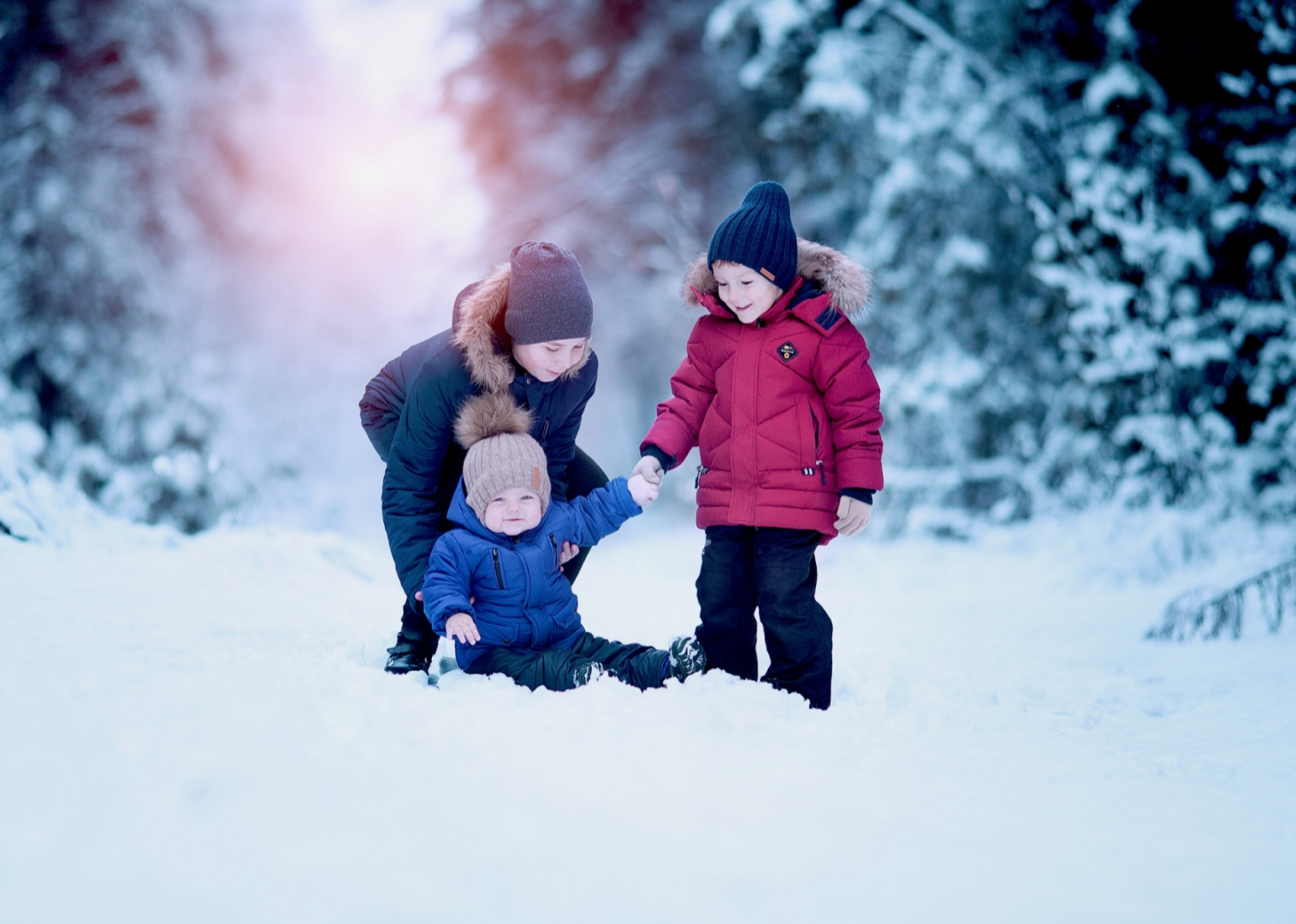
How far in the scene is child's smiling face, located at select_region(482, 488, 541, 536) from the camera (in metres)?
2.91

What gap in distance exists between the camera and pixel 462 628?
8.88 feet

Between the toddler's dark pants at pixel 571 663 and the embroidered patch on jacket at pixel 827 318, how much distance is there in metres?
1.15

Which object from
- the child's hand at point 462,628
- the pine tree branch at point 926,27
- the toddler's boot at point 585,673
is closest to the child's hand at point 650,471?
the toddler's boot at point 585,673

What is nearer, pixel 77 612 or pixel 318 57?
pixel 77 612

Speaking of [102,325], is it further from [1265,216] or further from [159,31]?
[1265,216]

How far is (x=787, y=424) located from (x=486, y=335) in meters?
0.99

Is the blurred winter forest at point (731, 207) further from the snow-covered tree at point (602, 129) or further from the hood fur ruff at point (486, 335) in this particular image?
the hood fur ruff at point (486, 335)

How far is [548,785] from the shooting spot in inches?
74.3

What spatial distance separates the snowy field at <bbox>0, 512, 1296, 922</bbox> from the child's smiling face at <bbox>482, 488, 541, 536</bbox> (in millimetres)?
497

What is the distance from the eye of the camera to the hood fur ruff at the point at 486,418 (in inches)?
117

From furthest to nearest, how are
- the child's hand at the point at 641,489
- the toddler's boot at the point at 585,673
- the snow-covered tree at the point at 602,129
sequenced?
1. the snow-covered tree at the point at 602,129
2. the child's hand at the point at 641,489
3. the toddler's boot at the point at 585,673

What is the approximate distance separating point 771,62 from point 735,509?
19.8ft

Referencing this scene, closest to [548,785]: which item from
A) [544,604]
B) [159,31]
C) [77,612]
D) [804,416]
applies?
[544,604]

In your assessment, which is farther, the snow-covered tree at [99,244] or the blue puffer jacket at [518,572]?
the snow-covered tree at [99,244]
